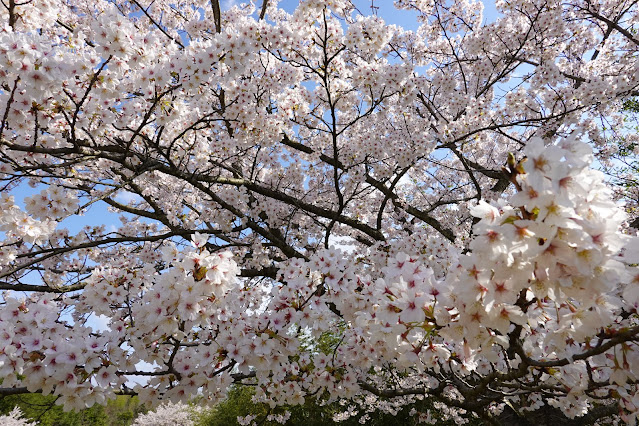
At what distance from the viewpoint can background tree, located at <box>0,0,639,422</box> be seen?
3.78 feet

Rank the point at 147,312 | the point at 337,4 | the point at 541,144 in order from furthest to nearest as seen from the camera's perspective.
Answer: the point at 337,4 < the point at 147,312 < the point at 541,144

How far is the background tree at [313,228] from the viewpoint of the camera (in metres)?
1.15

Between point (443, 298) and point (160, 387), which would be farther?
point (160, 387)

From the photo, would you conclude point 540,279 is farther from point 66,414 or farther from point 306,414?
point 66,414

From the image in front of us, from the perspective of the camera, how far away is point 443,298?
4.47 feet

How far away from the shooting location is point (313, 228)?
7.34 m

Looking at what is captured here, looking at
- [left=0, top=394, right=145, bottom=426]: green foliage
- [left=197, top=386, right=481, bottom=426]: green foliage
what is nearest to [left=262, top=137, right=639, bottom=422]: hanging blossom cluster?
[left=197, top=386, right=481, bottom=426]: green foliage

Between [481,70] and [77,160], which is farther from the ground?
[481,70]

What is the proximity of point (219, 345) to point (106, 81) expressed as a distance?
8.64 feet

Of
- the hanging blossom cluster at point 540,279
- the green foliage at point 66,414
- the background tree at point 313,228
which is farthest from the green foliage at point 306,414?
the green foliage at point 66,414

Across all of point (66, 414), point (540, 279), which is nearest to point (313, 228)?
point (540, 279)

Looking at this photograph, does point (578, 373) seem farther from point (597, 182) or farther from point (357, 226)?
point (357, 226)

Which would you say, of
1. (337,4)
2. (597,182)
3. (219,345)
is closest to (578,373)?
(597,182)

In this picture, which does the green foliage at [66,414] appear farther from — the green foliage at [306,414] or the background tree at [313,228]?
the background tree at [313,228]
